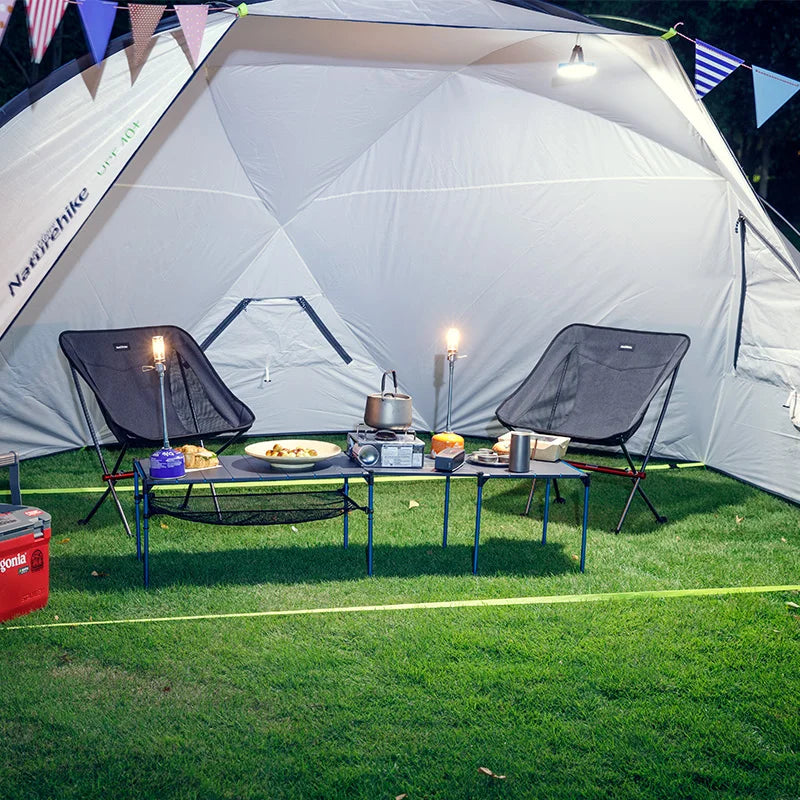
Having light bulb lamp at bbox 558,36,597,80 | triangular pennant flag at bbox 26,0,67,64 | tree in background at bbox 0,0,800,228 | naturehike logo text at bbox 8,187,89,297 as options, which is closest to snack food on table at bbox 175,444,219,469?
naturehike logo text at bbox 8,187,89,297

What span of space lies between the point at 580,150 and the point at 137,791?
4.52 m

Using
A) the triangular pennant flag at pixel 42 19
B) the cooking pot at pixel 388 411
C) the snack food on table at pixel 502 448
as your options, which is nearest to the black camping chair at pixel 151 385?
the cooking pot at pixel 388 411

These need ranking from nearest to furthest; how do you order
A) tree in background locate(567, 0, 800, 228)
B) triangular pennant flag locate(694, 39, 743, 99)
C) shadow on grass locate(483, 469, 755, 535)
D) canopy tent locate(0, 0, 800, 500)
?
triangular pennant flag locate(694, 39, 743, 99)
shadow on grass locate(483, 469, 755, 535)
canopy tent locate(0, 0, 800, 500)
tree in background locate(567, 0, 800, 228)

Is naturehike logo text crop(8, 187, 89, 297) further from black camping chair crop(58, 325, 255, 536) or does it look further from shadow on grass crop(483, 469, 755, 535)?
shadow on grass crop(483, 469, 755, 535)

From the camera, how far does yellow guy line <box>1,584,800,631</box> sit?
141 inches

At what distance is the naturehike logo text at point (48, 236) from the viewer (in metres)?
3.85

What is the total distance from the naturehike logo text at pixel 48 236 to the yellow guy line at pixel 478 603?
126 cm

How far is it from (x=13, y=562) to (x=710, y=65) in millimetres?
3541

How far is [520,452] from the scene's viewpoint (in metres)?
4.06

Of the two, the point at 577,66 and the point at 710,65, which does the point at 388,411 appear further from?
the point at 710,65

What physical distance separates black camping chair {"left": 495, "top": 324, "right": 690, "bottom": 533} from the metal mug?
0.92 meters

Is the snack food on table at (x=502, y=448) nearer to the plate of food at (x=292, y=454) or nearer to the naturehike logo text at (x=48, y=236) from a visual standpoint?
the plate of food at (x=292, y=454)

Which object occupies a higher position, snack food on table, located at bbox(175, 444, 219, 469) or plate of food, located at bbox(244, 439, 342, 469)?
plate of food, located at bbox(244, 439, 342, 469)

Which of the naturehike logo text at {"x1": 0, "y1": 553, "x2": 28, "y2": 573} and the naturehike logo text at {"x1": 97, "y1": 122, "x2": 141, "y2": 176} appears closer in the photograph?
the naturehike logo text at {"x1": 0, "y1": 553, "x2": 28, "y2": 573}
